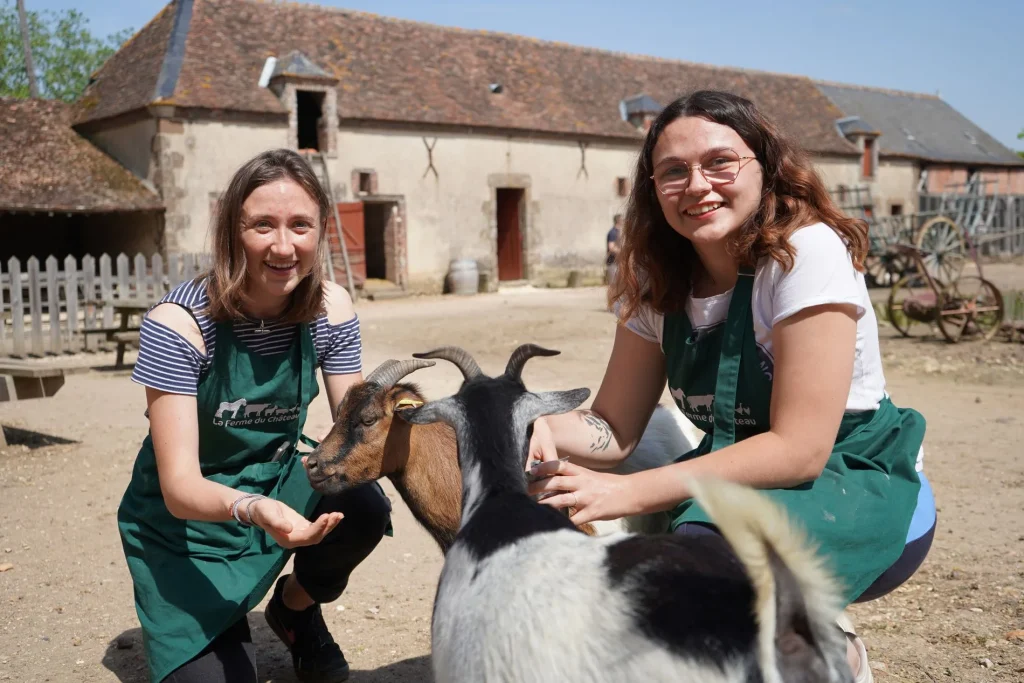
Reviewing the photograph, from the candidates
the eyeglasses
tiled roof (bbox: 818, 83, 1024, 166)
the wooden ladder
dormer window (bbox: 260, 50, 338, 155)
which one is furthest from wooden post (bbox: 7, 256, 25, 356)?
tiled roof (bbox: 818, 83, 1024, 166)

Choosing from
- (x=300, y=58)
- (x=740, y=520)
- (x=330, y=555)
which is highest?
(x=300, y=58)

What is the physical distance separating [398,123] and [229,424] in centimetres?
2082

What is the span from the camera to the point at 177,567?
10.4ft

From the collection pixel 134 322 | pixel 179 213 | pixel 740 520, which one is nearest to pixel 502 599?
pixel 740 520

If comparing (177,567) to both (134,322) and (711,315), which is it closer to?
(711,315)

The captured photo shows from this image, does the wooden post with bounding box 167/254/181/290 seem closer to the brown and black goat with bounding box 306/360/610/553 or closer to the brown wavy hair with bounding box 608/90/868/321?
the brown and black goat with bounding box 306/360/610/553

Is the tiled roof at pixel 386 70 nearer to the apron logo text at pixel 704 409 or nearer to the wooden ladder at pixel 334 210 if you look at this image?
the wooden ladder at pixel 334 210

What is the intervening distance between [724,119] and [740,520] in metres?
1.41

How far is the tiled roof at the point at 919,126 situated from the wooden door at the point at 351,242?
22.6 m

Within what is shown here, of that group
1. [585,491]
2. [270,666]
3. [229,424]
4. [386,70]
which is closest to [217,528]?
[229,424]

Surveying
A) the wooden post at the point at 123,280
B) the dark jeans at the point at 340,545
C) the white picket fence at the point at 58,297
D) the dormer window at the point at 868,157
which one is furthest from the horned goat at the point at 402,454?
the dormer window at the point at 868,157

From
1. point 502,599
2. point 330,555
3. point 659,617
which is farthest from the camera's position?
point 330,555

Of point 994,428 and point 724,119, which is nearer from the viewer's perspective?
point 724,119

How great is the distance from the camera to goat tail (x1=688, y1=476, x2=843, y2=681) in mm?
1640
